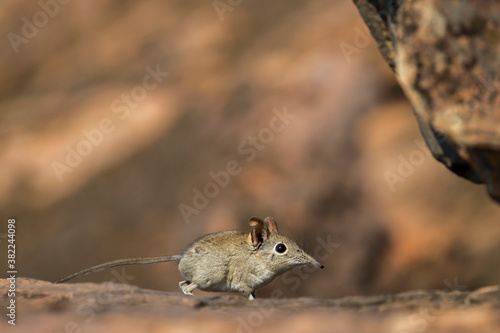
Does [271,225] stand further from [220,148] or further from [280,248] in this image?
[220,148]

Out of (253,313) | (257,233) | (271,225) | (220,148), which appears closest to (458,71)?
(253,313)

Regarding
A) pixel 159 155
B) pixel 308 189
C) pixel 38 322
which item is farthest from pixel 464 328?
pixel 159 155

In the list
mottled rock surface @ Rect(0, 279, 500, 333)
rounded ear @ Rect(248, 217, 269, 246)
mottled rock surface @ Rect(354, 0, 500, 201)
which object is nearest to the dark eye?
rounded ear @ Rect(248, 217, 269, 246)

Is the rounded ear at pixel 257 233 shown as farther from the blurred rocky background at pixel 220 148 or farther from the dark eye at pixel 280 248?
the blurred rocky background at pixel 220 148

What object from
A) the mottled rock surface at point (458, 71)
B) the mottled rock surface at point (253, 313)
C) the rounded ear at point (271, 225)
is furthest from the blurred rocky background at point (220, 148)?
the mottled rock surface at point (458, 71)

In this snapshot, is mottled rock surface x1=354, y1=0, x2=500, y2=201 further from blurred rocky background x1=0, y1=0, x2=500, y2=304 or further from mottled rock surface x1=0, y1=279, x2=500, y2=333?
blurred rocky background x1=0, y1=0, x2=500, y2=304

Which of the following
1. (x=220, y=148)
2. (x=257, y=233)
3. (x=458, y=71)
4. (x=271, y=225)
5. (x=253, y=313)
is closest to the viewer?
(x=458, y=71)
